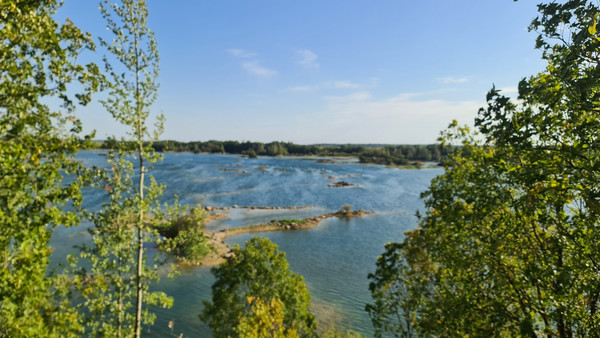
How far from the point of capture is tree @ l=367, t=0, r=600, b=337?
5230mm

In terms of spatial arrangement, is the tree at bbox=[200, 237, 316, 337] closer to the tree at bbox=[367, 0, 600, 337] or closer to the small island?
the tree at bbox=[367, 0, 600, 337]

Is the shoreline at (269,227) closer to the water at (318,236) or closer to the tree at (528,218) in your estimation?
the water at (318,236)

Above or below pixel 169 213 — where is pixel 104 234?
below

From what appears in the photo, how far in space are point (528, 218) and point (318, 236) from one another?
35197mm

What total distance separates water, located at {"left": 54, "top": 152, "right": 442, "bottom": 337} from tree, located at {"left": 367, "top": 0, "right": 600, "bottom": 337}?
33.6 feet

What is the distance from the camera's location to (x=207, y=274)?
97.6 feet

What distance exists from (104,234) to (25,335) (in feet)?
12.5

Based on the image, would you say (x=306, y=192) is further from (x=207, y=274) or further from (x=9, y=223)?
(x=9, y=223)

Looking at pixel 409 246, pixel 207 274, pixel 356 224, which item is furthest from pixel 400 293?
pixel 356 224

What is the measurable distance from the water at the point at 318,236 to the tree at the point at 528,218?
10.3m

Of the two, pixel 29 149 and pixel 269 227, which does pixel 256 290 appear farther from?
pixel 269 227

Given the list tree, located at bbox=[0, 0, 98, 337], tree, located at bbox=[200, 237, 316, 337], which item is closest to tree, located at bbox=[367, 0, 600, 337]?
tree, located at bbox=[200, 237, 316, 337]

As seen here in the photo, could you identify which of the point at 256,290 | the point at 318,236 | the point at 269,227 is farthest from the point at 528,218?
the point at 269,227

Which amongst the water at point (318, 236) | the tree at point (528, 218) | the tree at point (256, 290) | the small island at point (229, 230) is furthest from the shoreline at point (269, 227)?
the tree at point (528, 218)
